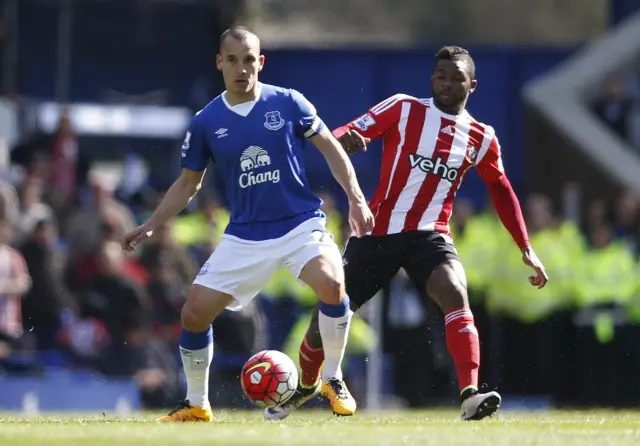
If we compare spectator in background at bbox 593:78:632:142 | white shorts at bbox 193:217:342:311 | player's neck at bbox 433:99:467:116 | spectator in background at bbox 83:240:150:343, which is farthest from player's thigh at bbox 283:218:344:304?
spectator in background at bbox 593:78:632:142

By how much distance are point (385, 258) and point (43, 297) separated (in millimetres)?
5375

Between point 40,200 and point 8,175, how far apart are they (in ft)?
3.75

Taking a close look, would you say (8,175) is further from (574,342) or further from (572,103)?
(572,103)

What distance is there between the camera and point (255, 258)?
30.6 ft

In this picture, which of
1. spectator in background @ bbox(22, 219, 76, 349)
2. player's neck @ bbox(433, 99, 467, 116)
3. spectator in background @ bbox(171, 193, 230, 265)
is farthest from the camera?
spectator in background @ bbox(171, 193, 230, 265)

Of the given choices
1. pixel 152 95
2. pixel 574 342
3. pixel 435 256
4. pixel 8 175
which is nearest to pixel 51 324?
pixel 8 175

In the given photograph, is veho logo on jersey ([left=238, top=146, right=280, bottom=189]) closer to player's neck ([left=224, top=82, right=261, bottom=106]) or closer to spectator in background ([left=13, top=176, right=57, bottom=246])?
player's neck ([left=224, top=82, right=261, bottom=106])

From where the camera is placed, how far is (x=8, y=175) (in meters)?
17.5

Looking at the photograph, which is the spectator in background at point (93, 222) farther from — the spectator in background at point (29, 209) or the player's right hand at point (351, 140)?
the player's right hand at point (351, 140)

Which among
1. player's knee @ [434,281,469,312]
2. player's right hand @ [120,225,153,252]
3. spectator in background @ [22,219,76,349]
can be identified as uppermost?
player's right hand @ [120,225,153,252]

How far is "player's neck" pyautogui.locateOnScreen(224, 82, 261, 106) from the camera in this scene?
9398 millimetres

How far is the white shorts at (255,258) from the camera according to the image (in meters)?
9.32

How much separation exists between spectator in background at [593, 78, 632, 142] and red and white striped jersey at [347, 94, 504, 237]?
1268cm

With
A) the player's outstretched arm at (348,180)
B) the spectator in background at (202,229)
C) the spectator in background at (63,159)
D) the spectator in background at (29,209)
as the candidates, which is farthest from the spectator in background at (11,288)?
the player's outstretched arm at (348,180)
